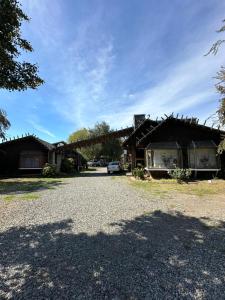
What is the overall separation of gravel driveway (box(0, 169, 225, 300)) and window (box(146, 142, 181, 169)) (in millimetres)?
11181

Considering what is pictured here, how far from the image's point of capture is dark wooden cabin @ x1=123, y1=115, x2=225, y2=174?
1864cm

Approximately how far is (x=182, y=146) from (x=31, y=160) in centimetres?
1815

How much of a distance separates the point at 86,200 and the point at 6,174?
65.7ft

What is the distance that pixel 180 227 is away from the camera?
6574mm

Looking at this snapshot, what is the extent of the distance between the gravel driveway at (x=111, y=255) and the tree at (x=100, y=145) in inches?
2167

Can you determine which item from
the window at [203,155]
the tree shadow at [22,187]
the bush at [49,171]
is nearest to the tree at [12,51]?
the tree shadow at [22,187]

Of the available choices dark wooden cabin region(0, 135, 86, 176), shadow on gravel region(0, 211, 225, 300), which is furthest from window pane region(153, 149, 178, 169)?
dark wooden cabin region(0, 135, 86, 176)

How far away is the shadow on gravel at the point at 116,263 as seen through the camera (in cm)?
361

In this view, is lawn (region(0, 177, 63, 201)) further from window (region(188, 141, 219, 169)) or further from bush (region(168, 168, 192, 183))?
window (region(188, 141, 219, 169))

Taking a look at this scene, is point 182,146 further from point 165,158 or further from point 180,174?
point 180,174

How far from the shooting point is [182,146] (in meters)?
19.7

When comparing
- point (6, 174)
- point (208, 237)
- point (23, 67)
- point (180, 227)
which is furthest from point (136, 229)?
point (6, 174)

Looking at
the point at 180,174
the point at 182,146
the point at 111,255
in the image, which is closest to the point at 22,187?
the point at 180,174

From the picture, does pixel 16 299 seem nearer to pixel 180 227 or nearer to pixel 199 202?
pixel 180 227
